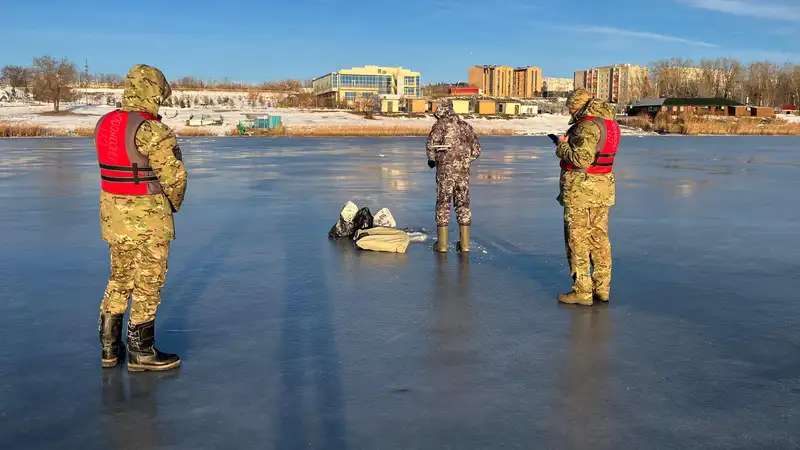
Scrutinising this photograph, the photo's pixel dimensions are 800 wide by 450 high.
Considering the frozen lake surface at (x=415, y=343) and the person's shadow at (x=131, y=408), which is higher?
the frozen lake surface at (x=415, y=343)

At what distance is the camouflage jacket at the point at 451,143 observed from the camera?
8328 mm

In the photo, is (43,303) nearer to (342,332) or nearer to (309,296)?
(309,296)

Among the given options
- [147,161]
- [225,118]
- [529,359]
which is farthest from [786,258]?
[225,118]

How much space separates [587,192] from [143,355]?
3921mm

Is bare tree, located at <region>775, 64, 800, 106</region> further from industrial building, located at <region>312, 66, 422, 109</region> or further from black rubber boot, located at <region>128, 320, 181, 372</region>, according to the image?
black rubber boot, located at <region>128, 320, 181, 372</region>

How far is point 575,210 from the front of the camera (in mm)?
6109

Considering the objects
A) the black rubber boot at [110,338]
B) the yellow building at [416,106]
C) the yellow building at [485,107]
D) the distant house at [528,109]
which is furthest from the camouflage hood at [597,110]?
the distant house at [528,109]

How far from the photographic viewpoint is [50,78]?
259ft

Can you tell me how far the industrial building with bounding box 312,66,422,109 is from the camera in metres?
133

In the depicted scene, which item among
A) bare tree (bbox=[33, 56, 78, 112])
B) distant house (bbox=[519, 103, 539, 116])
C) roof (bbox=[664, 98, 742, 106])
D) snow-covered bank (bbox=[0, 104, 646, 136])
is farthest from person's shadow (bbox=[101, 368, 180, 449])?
distant house (bbox=[519, 103, 539, 116])

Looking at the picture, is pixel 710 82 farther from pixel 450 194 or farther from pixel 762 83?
pixel 450 194

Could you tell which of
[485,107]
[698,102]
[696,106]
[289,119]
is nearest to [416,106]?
[485,107]

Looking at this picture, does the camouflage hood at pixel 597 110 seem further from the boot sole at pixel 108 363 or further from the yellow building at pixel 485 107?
the yellow building at pixel 485 107

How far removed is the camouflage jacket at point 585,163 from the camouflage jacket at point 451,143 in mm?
2278
